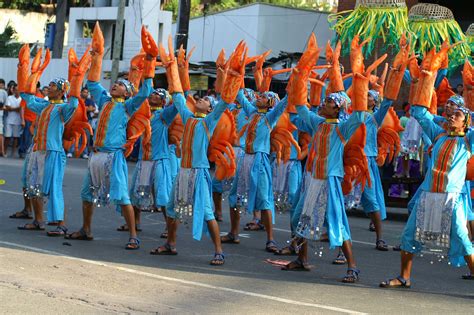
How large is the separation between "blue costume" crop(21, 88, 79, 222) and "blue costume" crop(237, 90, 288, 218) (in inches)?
85.4

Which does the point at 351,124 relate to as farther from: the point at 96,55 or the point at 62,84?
the point at 62,84

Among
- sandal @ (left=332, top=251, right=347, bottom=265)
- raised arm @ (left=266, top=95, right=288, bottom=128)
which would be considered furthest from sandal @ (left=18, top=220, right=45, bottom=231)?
sandal @ (left=332, top=251, right=347, bottom=265)

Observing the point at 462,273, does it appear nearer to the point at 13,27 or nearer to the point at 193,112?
the point at 193,112

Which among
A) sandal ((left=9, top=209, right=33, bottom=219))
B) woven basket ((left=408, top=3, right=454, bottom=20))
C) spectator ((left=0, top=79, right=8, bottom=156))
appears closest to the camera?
sandal ((left=9, top=209, right=33, bottom=219))

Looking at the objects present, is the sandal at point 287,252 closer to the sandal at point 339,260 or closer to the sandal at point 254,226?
the sandal at point 339,260

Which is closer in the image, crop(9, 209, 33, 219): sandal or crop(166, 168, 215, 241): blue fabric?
crop(166, 168, 215, 241): blue fabric

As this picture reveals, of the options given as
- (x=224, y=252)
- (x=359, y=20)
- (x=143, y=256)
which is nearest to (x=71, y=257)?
(x=143, y=256)

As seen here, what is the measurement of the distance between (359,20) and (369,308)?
9.41 metres

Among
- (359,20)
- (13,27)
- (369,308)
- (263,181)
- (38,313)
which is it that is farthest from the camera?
(13,27)

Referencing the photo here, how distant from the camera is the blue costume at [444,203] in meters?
9.50

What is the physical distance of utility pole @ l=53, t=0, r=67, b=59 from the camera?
126 ft

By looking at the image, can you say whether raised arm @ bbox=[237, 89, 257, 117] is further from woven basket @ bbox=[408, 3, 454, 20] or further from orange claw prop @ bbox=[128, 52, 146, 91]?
woven basket @ bbox=[408, 3, 454, 20]

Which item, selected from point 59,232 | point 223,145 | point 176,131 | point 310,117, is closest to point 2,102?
point 176,131

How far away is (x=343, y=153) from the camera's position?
10.2 metres
